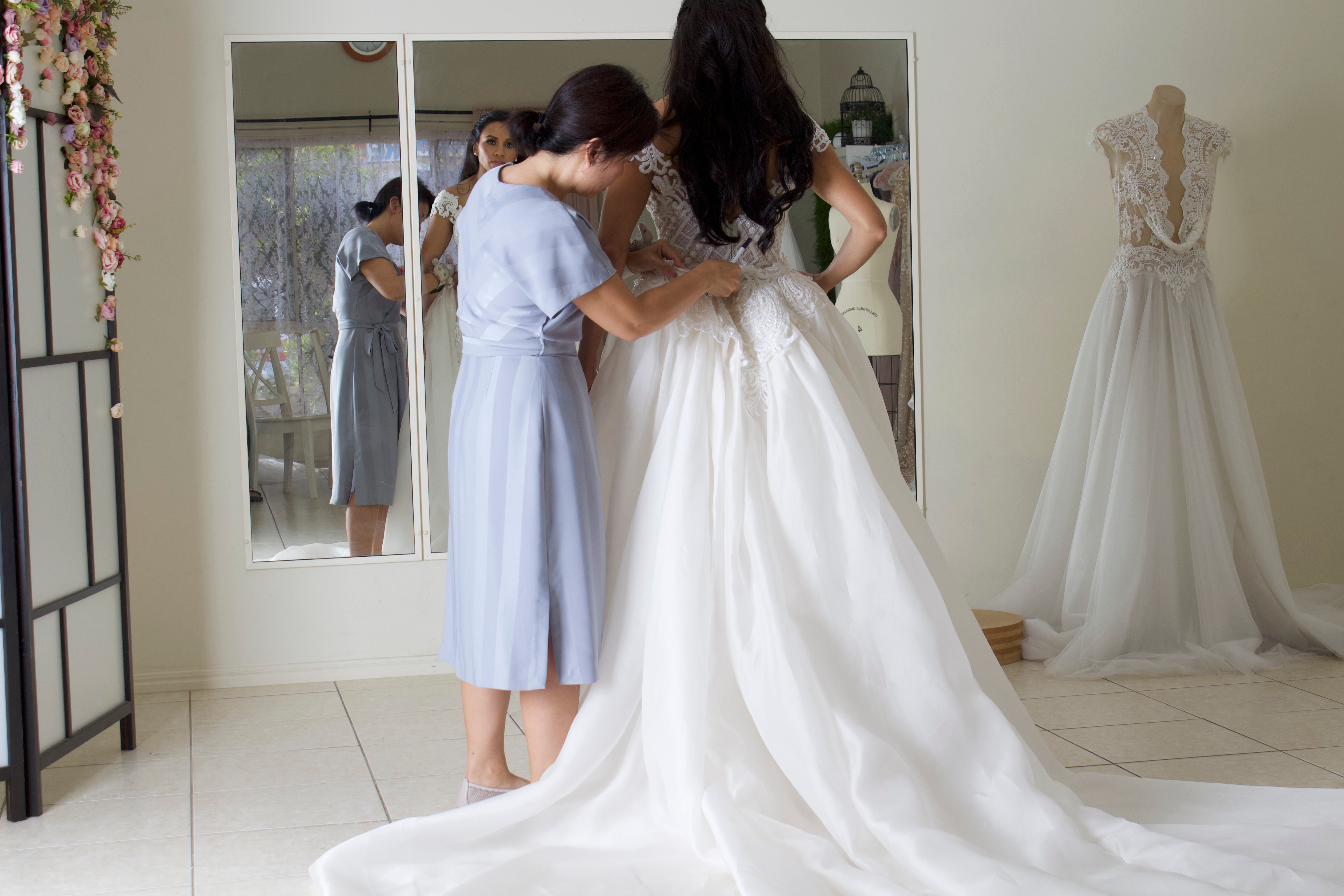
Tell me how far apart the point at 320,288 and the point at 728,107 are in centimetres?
190

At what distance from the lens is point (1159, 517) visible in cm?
352

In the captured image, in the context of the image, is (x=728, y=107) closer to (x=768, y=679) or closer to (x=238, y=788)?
(x=768, y=679)

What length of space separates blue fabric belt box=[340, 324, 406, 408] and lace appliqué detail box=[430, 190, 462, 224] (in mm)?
391

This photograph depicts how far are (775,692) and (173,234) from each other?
257 cm

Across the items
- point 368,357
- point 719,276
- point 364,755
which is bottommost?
point 364,755

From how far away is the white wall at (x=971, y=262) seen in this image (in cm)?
349

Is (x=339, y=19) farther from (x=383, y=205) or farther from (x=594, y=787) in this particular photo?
(x=594, y=787)

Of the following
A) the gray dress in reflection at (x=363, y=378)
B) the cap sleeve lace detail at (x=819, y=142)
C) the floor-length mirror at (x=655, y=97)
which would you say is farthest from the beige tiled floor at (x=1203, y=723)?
the gray dress in reflection at (x=363, y=378)

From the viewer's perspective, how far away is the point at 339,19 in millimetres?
3521

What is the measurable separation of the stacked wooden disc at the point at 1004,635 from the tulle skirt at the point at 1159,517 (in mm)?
66

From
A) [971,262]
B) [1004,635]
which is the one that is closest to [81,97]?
[971,262]

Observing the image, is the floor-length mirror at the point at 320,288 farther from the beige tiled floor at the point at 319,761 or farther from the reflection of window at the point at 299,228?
the beige tiled floor at the point at 319,761

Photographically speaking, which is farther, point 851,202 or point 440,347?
point 440,347

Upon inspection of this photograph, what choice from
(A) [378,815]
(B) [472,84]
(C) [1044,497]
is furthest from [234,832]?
(C) [1044,497]
